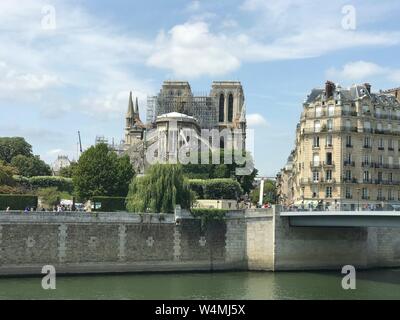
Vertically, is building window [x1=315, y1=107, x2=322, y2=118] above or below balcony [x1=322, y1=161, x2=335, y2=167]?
above

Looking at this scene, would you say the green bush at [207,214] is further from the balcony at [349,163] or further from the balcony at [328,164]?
the balcony at [349,163]

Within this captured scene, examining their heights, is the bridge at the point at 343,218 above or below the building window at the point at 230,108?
below

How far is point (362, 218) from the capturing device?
1710 inches

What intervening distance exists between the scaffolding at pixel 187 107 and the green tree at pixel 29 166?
31759mm

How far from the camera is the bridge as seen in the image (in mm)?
41344

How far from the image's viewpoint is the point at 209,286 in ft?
133

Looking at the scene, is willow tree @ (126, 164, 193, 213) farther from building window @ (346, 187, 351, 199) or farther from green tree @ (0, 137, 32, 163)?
green tree @ (0, 137, 32, 163)

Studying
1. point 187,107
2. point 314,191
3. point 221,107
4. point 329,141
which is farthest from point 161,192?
point 221,107

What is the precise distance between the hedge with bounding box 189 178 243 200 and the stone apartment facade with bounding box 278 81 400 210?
21.9 feet

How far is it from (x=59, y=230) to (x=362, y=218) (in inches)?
775

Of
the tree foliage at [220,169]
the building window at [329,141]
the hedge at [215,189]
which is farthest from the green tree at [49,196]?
the building window at [329,141]

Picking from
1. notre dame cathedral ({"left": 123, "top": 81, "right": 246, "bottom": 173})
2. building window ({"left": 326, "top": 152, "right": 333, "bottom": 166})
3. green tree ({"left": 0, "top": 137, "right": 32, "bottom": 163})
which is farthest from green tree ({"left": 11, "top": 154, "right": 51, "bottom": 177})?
building window ({"left": 326, "top": 152, "right": 333, "bottom": 166})

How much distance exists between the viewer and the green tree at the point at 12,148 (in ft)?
329
